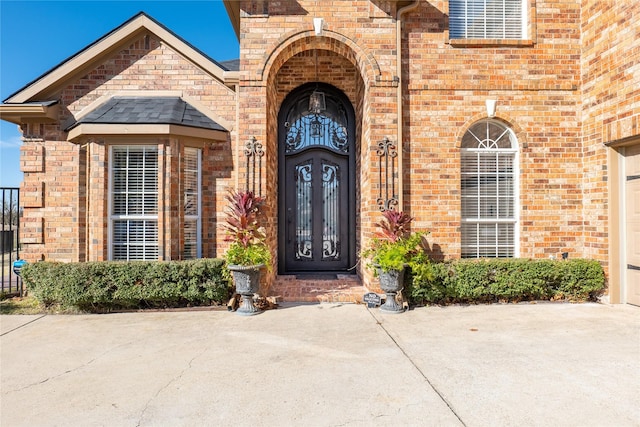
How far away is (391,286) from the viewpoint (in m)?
5.21

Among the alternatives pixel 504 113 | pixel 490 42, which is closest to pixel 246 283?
pixel 504 113

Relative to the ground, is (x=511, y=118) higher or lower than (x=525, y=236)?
higher

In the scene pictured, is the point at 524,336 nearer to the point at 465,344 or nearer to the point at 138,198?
the point at 465,344

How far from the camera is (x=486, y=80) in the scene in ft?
20.0

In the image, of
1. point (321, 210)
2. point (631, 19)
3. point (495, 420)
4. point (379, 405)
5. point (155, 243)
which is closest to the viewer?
point (495, 420)

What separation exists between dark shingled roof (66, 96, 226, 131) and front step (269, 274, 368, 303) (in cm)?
309

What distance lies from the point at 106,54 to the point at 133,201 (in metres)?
2.85

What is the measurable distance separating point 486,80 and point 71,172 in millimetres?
7640

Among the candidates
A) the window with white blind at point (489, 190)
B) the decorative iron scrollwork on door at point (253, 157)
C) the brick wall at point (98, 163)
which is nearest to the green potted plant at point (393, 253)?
the window with white blind at point (489, 190)

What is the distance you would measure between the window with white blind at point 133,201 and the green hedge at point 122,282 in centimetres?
62

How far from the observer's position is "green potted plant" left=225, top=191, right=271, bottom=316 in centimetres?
509

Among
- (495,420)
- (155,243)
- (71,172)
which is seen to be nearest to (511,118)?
(495,420)

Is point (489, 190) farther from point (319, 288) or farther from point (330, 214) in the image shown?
point (319, 288)

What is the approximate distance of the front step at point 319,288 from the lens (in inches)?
226
